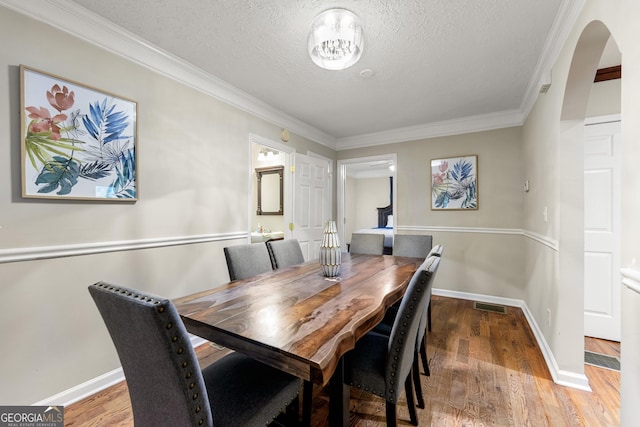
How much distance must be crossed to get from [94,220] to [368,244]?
2.54 m

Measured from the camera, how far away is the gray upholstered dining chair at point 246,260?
1892 millimetres

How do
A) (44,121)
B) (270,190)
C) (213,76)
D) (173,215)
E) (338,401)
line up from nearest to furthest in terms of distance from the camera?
(338,401) → (44,121) → (173,215) → (213,76) → (270,190)

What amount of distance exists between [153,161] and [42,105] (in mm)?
669

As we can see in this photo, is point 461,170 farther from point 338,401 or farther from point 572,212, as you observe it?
point 338,401

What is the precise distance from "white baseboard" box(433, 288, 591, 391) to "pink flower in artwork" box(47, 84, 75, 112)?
3.67 meters

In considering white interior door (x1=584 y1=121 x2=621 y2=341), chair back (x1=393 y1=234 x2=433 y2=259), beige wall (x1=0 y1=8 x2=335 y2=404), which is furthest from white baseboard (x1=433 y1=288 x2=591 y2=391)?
beige wall (x1=0 y1=8 x2=335 y2=404)

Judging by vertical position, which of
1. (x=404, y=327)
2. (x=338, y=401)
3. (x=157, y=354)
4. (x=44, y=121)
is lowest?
(x=338, y=401)

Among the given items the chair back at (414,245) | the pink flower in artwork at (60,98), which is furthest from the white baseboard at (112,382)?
the pink flower in artwork at (60,98)

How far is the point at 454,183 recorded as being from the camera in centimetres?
366

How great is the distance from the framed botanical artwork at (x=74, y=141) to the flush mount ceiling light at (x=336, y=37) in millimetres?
1426

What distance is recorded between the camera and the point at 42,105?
1532 mm

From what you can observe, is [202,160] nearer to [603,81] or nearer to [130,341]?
[130,341]

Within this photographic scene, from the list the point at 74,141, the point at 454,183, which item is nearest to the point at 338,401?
the point at 74,141

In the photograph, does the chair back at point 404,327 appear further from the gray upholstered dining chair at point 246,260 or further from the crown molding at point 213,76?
the crown molding at point 213,76
